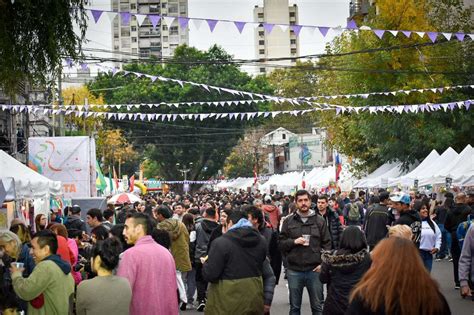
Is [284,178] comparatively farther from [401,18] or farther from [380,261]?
[380,261]

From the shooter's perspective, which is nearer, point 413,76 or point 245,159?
point 413,76

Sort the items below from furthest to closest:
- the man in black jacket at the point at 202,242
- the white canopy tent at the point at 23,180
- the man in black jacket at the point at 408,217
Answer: the white canopy tent at the point at 23,180
the man in black jacket at the point at 202,242
the man in black jacket at the point at 408,217

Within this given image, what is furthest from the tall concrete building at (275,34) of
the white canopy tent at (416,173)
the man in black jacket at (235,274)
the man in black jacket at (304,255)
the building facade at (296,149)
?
the man in black jacket at (235,274)

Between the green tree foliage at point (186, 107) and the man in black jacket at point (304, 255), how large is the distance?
165ft

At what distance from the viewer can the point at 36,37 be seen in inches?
470

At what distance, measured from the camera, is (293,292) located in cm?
1142

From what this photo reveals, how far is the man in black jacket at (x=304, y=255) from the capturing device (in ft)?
37.3

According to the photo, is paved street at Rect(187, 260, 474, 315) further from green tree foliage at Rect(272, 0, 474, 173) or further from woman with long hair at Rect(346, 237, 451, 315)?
green tree foliage at Rect(272, 0, 474, 173)

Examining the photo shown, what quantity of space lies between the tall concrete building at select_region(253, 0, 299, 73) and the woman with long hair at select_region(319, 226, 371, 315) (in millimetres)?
144638

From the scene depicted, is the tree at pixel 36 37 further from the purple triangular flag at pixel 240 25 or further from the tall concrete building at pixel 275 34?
the tall concrete building at pixel 275 34

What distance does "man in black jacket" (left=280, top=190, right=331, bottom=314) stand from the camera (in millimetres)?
11375

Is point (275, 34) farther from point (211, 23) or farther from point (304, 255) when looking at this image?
point (304, 255)

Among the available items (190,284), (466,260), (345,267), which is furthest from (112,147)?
(345,267)

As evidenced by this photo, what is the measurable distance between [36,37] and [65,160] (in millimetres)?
19110
